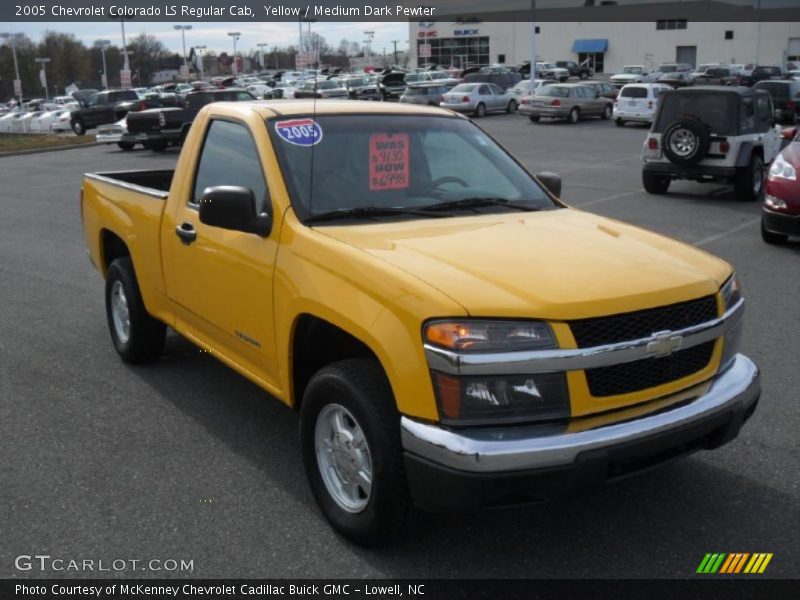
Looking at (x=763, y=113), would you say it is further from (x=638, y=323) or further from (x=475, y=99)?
(x=475, y=99)

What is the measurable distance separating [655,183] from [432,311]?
13224 millimetres

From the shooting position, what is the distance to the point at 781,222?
9969 mm

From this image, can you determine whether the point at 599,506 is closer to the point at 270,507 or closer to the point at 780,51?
the point at 270,507

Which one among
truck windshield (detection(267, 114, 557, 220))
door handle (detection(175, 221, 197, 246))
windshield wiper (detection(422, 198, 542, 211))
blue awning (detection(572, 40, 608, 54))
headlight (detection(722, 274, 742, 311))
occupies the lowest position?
headlight (detection(722, 274, 742, 311))

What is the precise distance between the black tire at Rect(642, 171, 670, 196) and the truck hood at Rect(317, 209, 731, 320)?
1157cm

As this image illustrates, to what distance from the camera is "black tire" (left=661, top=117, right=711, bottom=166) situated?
1399 cm

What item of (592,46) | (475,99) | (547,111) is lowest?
→ (547,111)

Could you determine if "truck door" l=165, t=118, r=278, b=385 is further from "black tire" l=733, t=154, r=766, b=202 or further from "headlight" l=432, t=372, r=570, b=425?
"black tire" l=733, t=154, r=766, b=202

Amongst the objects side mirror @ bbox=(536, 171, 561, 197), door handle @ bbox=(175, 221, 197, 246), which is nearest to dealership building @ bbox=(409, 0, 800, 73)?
side mirror @ bbox=(536, 171, 561, 197)

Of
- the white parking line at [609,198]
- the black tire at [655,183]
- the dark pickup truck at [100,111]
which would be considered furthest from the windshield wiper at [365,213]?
the dark pickup truck at [100,111]

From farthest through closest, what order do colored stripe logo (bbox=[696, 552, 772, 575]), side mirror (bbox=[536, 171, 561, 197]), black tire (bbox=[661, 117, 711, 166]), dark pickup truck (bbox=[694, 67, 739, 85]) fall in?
dark pickup truck (bbox=[694, 67, 739, 85]) < black tire (bbox=[661, 117, 711, 166]) < side mirror (bbox=[536, 171, 561, 197]) < colored stripe logo (bbox=[696, 552, 772, 575])

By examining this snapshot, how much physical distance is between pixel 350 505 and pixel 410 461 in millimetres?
638

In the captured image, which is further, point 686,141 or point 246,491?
point 686,141

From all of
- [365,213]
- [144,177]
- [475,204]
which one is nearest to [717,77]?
[144,177]
